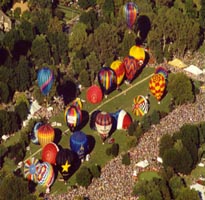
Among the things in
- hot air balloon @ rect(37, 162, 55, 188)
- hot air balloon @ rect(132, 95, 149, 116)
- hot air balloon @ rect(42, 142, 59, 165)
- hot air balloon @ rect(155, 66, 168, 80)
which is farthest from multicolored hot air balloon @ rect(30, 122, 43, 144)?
hot air balloon @ rect(155, 66, 168, 80)

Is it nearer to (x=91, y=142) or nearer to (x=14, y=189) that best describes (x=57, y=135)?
(x=91, y=142)

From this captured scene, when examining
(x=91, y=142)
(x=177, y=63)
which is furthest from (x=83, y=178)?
(x=177, y=63)

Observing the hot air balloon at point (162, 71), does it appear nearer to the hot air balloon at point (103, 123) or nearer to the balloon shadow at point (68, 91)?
the balloon shadow at point (68, 91)

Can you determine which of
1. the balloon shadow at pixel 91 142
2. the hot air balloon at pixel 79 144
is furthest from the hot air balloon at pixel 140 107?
the hot air balloon at pixel 79 144

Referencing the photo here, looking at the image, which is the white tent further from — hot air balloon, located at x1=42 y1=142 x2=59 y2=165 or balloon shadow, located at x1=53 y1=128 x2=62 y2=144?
hot air balloon, located at x1=42 y1=142 x2=59 y2=165

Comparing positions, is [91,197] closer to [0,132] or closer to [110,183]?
[110,183]
